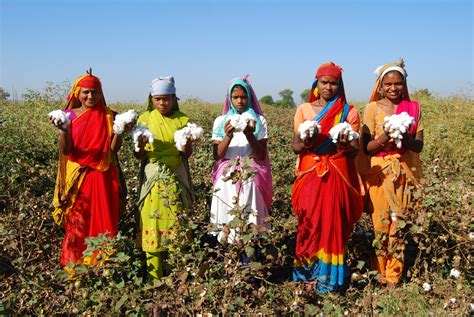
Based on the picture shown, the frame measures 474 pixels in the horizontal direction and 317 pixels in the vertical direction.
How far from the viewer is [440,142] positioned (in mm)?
8812

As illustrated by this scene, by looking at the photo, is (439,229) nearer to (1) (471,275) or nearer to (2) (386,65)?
(1) (471,275)

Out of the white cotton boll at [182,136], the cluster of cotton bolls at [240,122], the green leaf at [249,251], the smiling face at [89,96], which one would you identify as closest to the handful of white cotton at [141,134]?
the white cotton boll at [182,136]

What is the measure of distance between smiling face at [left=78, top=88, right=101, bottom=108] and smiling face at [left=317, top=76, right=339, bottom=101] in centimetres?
156

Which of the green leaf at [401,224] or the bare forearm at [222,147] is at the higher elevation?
the bare forearm at [222,147]

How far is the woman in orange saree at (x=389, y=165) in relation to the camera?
321 cm

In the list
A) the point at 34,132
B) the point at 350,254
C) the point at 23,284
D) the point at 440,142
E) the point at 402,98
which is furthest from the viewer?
the point at 440,142

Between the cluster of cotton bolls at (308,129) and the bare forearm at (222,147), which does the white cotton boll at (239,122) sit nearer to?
the bare forearm at (222,147)

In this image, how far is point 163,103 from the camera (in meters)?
3.20

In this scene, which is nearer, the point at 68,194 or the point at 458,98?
the point at 68,194

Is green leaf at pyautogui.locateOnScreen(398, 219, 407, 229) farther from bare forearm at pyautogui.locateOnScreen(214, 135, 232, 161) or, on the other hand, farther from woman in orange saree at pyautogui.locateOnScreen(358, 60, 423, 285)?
bare forearm at pyautogui.locateOnScreen(214, 135, 232, 161)

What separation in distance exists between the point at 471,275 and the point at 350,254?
37.9 inches

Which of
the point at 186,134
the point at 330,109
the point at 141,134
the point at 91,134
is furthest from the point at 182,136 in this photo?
the point at 330,109

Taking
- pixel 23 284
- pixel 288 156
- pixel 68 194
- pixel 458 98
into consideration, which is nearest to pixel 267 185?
pixel 68 194

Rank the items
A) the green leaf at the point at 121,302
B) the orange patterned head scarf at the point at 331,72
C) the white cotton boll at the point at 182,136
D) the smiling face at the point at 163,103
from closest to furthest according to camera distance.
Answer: the green leaf at the point at 121,302 < the white cotton boll at the point at 182,136 < the orange patterned head scarf at the point at 331,72 < the smiling face at the point at 163,103
